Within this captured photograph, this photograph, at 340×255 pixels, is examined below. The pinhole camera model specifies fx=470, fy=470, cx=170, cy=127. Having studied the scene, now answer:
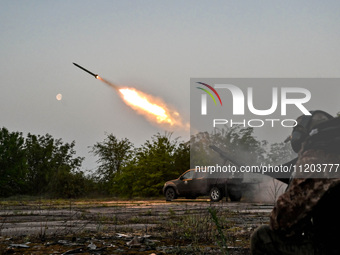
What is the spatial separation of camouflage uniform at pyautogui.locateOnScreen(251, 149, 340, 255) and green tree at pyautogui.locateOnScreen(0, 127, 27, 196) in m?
52.4

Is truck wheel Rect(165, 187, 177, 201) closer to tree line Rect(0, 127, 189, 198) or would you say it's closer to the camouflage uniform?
tree line Rect(0, 127, 189, 198)

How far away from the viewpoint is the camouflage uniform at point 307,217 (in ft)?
8.19

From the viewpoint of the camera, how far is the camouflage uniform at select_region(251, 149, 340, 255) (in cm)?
250

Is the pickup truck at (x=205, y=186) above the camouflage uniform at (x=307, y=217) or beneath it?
above

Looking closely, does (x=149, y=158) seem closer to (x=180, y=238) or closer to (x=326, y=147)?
(x=180, y=238)

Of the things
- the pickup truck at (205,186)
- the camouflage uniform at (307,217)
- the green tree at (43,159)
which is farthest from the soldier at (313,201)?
the green tree at (43,159)

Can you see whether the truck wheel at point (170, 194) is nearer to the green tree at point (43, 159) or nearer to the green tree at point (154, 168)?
the green tree at point (154, 168)

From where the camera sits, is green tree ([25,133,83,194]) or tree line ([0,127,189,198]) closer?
tree line ([0,127,189,198])

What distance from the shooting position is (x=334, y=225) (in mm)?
2693

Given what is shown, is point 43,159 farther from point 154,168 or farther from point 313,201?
point 313,201

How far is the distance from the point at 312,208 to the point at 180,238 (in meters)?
4.36

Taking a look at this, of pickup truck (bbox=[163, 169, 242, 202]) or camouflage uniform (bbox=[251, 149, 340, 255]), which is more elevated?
pickup truck (bbox=[163, 169, 242, 202])

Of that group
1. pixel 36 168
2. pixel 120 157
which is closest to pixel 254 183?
pixel 120 157

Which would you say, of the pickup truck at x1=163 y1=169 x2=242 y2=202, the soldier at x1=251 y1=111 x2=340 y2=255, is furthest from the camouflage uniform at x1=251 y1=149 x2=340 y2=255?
the pickup truck at x1=163 y1=169 x2=242 y2=202
